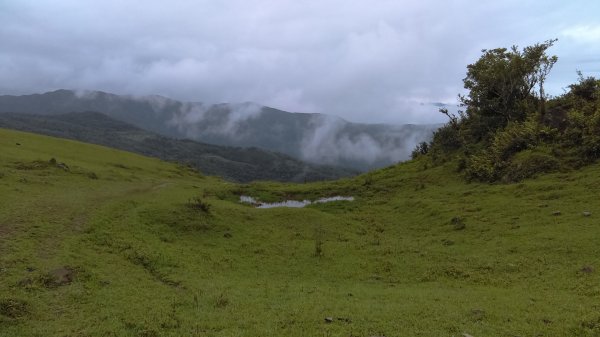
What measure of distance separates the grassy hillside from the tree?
11.9m

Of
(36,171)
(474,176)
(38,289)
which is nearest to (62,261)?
(38,289)

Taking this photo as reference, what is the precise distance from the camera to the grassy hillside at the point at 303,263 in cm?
1352

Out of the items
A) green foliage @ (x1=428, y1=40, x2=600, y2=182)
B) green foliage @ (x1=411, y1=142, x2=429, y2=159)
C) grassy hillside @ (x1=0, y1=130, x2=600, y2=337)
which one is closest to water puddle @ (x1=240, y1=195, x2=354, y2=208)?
grassy hillside @ (x1=0, y1=130, x2=600, y2=337)

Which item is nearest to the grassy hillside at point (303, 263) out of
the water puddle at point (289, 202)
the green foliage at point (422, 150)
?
the water puddle at point (289, 202)

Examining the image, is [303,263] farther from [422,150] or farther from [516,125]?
[422,150]

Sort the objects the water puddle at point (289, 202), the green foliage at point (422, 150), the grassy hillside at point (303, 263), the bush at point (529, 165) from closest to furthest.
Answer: the grassy hillside at point (303, 263), the bush at point (529, 165), the water puddle at point (289, 202), the green foliage at point (422, 150)

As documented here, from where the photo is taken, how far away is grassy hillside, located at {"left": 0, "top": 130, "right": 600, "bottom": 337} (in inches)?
532

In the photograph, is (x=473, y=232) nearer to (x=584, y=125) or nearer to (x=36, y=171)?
(x=584, y=125)

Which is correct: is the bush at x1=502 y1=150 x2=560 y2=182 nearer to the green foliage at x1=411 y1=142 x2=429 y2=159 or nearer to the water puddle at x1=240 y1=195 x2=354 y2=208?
the water puddle at x1=240 y1=195 x2=354 y2=208

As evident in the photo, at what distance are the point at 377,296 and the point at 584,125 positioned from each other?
28.1 m

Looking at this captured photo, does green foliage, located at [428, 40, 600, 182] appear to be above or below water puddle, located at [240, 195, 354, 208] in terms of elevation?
above

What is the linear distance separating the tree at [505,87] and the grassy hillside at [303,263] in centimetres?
1188

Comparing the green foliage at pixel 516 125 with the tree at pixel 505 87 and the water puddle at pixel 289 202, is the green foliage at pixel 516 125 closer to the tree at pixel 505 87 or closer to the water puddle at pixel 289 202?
the tree at pixel 505 87

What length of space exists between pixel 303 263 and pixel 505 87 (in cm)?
3370
